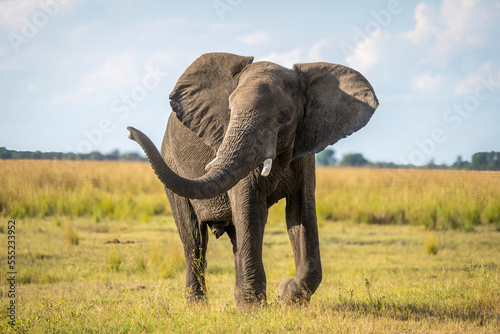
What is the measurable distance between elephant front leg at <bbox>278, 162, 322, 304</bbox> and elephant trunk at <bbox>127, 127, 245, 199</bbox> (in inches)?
60.0

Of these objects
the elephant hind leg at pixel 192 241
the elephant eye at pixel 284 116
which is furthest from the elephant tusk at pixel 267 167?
the elephant hind leg at pixel 192 241

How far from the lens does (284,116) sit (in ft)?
20.2

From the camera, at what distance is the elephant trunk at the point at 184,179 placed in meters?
5.32

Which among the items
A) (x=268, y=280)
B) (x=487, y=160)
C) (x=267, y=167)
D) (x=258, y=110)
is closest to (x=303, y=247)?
(x=267, y=167)

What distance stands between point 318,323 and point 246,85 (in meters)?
2.38

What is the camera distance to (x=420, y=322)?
6609 mm

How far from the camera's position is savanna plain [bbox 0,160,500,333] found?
6.55 m

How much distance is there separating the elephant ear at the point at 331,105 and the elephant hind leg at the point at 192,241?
2276mm

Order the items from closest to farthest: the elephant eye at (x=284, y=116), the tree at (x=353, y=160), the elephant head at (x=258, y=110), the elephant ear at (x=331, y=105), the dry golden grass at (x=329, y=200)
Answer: the elephant head at (x=258, y=110)
the elephant eye at (x=284, y=116)
the elephant ear at (x=331, y=105)
the dry golden grass at (x=329, y=200)
the tree at (x=353, y=160)

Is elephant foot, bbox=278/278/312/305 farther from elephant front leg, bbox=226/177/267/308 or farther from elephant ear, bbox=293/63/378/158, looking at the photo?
elephant ear, bbox=293/63/378/158

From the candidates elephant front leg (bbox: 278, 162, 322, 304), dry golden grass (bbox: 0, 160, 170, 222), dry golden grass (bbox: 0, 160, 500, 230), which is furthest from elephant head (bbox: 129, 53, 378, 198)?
dry golden grass (bbox: 0, 160, 170, 222)

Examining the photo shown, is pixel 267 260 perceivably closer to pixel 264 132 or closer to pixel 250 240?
pixel 250 240

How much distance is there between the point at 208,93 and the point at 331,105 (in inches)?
51.8

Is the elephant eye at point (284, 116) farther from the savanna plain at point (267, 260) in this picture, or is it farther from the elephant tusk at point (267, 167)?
the savanna plain at point (267, 260)
